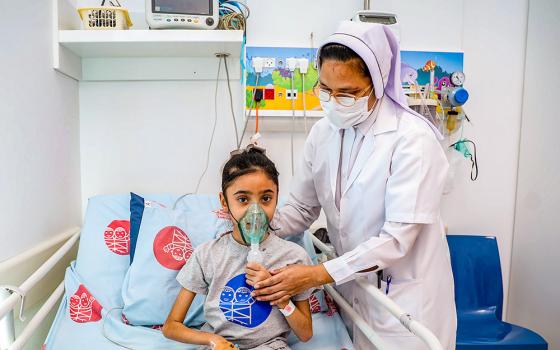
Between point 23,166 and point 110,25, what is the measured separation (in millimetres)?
745

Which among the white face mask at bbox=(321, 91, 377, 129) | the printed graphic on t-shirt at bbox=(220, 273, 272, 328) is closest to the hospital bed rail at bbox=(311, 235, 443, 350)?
the printed graphic on t-shirt at bbox=(220, 273, 272, 328)

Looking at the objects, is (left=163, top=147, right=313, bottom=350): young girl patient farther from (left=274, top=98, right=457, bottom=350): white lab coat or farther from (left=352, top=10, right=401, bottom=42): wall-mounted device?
(left=352, top=10, right=401, bottom=42): wall-mounted device

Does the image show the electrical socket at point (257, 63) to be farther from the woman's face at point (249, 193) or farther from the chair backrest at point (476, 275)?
the chair backrest at point (476, 275)

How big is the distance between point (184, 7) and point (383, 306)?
1510 millimetres

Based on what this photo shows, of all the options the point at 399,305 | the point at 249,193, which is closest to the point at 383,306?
the point at 399,305

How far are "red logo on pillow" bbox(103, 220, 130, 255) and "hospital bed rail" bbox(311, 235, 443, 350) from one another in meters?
0.81

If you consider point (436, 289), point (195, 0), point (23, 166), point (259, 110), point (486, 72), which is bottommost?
point (436, 289)

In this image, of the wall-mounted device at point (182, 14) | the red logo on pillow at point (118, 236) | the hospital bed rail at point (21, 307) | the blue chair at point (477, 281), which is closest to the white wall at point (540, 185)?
the blue chair at point (477, 281)

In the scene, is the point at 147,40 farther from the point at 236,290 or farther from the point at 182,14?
the point at 236,290

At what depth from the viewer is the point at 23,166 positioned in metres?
1.61

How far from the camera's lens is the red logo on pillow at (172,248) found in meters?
1.58

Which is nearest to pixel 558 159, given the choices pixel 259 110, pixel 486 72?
pixel 486 72

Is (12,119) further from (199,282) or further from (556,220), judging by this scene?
(556,220)

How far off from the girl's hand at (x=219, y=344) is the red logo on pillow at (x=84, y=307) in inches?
23.3
